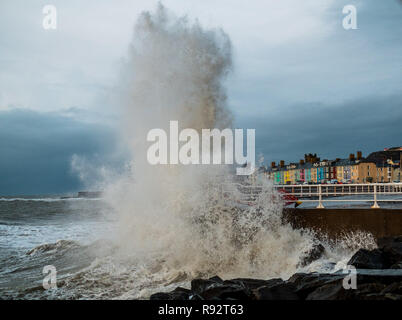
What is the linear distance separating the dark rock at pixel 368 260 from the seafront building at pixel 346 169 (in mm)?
84282

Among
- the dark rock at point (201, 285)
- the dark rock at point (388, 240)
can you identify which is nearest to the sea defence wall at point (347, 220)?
the dark rock at point (388, 240)

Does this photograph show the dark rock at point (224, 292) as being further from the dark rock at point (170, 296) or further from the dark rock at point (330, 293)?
the dark rock at point (330, 293)

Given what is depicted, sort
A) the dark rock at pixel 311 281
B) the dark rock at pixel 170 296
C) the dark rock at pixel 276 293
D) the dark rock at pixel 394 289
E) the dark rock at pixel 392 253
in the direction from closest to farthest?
the dark rock at pixel 394 289
the dark rock at pixel 276 293
the dark rock at pixel 170 296
the dark rock at pixel 311 281
the dark rock at pixel 392 253

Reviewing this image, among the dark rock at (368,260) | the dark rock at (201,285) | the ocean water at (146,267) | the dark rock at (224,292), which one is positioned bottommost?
the ocean water at (146,267)

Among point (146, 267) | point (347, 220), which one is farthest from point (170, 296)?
point (347, 220)

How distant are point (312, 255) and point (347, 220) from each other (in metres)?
1.72

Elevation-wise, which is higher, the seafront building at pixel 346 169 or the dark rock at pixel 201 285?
the seafront building at pixel 346 169

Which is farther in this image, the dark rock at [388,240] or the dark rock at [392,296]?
the dark rock at [388,240]

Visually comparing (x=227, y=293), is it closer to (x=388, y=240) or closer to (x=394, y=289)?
(x=394, y=289)

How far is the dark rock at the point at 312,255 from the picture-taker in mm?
8859

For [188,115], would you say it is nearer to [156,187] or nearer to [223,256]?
[156,187]

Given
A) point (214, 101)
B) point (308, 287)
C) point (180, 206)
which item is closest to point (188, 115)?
point (214, 101)

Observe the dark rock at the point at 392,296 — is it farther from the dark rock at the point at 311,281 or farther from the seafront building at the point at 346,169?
the seafront building at the point at 346,169

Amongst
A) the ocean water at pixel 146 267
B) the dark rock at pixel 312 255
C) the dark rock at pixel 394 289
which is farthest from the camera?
the dark rock at pixel 312 255
